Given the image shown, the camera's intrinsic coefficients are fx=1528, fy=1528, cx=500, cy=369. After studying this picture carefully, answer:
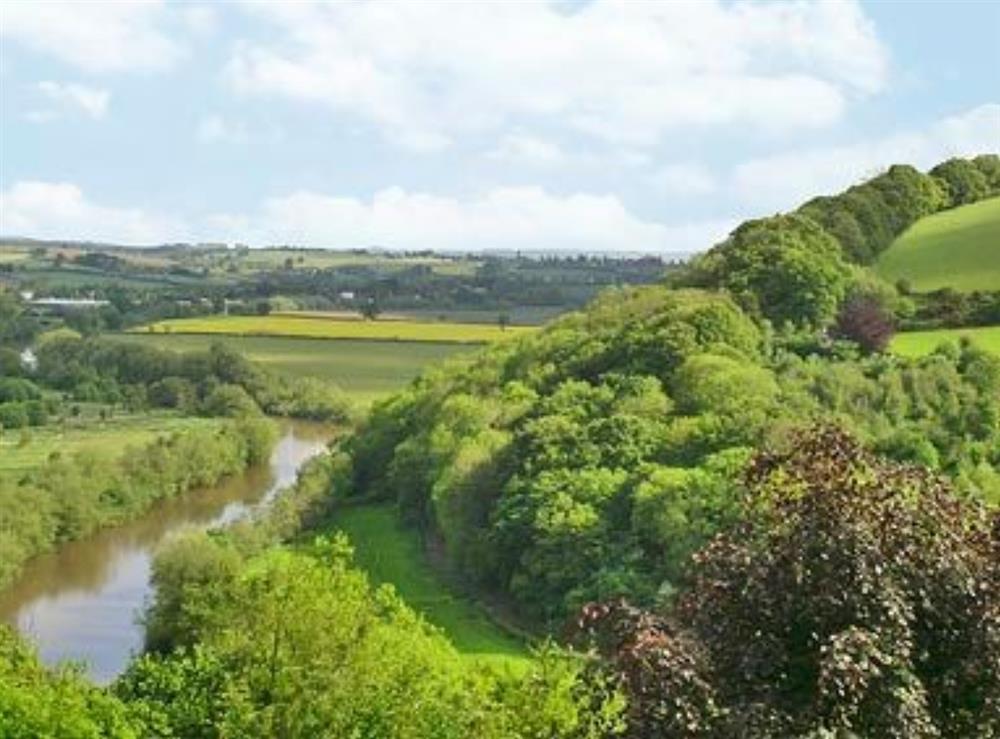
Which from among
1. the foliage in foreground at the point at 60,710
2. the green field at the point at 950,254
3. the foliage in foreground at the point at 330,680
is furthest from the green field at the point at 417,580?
the green field at the point at 950,254

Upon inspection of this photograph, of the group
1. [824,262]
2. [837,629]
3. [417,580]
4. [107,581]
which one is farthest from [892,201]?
[837,629]

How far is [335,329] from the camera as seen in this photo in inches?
5177

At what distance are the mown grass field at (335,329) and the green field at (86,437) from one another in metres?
24.5

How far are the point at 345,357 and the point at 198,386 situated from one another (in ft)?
40.3

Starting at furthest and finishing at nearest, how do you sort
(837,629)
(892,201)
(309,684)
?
(892,201), (309,684), (837,629)

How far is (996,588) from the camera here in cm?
1011

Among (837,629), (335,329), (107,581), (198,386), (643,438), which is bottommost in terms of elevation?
(107,581)

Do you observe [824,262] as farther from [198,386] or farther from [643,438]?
[198,386]

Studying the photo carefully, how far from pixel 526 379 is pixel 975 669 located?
2267 inches

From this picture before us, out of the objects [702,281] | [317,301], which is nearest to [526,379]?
[702,281]

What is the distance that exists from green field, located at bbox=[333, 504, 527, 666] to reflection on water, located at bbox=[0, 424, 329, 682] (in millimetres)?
6763

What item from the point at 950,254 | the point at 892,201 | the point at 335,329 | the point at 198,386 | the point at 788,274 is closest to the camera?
the point at 788,274

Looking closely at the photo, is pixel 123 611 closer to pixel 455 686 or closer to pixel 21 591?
pixel 21 591

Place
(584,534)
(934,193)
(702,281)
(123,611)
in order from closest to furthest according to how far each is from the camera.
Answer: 1. (584,534)
2. (123,611)
3. (702,281)
4. (934,193)
